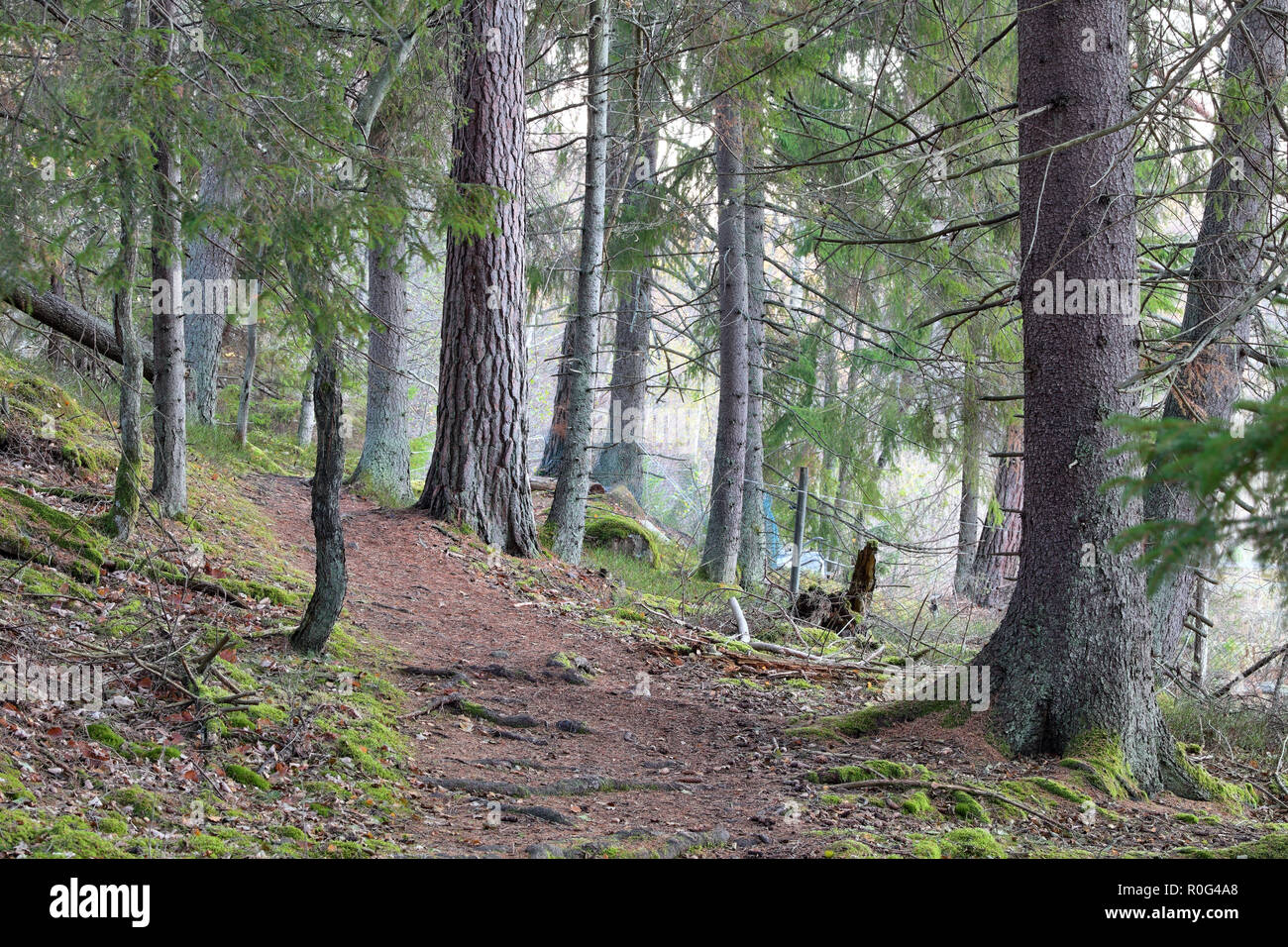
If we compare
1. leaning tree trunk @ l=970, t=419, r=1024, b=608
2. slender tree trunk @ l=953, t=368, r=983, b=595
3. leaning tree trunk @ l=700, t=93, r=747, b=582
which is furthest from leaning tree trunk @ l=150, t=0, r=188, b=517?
leaning tree trunk @ l=970, t=419, r=1024, b=608

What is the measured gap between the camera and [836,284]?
1436 centimetres

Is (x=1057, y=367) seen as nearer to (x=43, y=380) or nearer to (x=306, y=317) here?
(x=306, y=317)

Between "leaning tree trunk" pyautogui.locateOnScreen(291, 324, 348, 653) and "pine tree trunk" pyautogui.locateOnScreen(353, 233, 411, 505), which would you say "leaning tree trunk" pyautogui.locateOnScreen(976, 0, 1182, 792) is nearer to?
"leaning tree trunk" pyautogui.locateOnScreen(291, 324, 348, 653)

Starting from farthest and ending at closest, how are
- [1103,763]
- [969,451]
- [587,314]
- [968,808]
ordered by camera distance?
[969,451] < [587,314] < [1103,763] < [968,808]

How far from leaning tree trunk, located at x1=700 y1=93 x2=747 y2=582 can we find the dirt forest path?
103 inches

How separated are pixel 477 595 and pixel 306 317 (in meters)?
4.64

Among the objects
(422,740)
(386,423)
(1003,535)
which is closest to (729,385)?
(386,423)

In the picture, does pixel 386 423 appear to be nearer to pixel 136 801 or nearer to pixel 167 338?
pixel 167 338

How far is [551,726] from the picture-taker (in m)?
6.30

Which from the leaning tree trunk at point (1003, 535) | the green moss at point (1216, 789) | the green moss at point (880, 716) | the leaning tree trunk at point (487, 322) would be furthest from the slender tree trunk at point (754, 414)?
the green moss at point (1216, 789)

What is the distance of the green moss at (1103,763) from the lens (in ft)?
16.5

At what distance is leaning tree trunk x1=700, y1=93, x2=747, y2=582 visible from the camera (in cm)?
1215

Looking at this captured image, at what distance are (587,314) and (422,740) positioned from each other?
20.6 ft

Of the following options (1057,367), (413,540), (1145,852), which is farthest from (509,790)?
(413,540)
